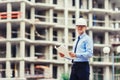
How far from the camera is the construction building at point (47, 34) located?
55094 mm

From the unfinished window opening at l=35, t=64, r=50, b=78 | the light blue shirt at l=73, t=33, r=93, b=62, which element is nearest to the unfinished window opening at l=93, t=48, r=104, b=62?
the unfinished window opening at l=35, t=64, r=50, b=78

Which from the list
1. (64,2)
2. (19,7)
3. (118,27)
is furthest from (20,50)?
(118,27)

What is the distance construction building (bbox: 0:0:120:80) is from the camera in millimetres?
55094

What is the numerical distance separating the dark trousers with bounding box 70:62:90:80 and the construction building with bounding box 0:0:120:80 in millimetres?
43829

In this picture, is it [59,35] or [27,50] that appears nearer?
[27,50]

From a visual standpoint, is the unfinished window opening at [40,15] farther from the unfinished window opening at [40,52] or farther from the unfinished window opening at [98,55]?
the unfinished window opening at [98,55]

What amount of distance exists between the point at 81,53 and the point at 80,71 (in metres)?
0.38

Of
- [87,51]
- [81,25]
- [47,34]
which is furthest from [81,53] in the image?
[47,34]

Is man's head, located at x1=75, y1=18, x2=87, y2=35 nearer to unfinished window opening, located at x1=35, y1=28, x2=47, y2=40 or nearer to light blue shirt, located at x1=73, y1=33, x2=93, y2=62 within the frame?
light blue shirt, located at x1=73, y1=33, x2=93, y2=62

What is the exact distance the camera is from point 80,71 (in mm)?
9562

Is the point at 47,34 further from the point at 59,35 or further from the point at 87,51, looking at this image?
the point at 87,51

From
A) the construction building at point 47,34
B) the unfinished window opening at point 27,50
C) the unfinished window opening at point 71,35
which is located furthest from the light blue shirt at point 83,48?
the unfinished window opening at point 71,35

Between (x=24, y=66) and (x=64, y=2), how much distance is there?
10.3 meters

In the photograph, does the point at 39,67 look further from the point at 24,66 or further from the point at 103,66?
the point at 103,66
